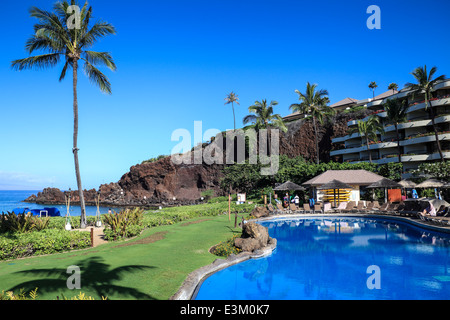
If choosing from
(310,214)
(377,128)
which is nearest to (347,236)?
(310,214)

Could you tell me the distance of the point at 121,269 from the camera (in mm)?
8188

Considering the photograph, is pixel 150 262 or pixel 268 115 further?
pixel 268 115

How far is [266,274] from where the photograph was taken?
Answer: 9.78 m

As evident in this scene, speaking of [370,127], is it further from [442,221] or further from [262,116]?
[442,221]

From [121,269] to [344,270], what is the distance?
740 centimetres

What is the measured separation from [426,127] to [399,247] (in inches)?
1328

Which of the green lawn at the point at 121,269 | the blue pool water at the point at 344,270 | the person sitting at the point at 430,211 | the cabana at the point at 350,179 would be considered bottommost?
the blue pool water at the point at 344,270

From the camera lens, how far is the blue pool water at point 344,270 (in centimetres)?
800

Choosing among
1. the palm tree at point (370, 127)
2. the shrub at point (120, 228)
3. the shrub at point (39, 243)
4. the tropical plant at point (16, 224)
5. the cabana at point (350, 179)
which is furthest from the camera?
the palm tree at point (370, 127)

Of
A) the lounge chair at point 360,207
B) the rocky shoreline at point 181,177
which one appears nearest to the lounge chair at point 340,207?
Result: the lounge chair at point 360,207

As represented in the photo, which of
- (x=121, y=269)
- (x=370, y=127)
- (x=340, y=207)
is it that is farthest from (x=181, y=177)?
(x=121, y=269)

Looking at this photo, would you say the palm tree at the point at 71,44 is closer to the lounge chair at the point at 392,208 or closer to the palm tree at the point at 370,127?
the lounge chair at the point at 392,208

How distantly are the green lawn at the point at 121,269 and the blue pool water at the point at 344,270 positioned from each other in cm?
108
